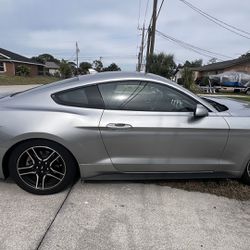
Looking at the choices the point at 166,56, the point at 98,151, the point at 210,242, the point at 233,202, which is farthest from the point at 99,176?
the point at 166,56

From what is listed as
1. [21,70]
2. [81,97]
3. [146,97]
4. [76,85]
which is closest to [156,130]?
[146,97]

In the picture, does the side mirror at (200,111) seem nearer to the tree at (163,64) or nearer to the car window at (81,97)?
the car window at (81,97)

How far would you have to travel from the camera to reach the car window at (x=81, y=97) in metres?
3.01

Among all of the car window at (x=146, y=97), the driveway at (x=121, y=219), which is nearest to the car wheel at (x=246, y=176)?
the driveway at (x=121, y=219)

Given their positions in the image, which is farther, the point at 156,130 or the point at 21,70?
the point at 21,70

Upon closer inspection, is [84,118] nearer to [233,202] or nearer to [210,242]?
[210,242]

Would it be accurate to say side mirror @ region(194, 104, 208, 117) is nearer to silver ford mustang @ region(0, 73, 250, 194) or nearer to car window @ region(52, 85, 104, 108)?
silver ford mustang @ region(0, 73, 250, 194)

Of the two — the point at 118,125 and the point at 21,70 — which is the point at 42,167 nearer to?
the point at 118,125

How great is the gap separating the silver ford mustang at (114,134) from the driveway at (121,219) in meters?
0.23

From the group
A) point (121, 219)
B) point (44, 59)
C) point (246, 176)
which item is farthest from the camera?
point (44, 59)

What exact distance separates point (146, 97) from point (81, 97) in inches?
29.6

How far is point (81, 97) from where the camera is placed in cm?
304

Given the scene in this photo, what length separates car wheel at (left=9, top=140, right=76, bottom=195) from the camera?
300 centimetres

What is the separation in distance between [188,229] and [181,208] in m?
0.37
